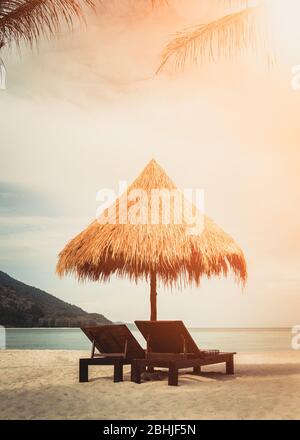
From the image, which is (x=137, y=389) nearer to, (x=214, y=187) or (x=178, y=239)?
(x=178, y=239)

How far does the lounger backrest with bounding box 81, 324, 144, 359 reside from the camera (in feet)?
18.3

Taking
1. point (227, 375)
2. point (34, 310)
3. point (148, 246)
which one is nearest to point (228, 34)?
point (148, 246)

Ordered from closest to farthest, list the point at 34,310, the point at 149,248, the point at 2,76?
1. the point at 149,248
2. the point at 2,76
3. the point at 34,310

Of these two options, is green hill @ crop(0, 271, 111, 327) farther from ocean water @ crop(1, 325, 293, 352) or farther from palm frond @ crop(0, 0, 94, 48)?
palm frond @ crop(0, 0, 94, 48)

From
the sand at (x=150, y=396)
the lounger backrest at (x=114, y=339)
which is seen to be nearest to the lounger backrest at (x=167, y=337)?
the lounger backrest at (x=114, y=339)

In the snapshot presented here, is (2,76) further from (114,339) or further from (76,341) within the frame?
(76,341)

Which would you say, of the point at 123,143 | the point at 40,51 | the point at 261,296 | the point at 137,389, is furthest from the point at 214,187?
the point at 137,389

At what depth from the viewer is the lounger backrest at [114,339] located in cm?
558

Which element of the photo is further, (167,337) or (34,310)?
(34,310)

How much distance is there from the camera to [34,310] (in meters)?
28.8

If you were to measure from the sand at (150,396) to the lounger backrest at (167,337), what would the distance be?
1.08 feet

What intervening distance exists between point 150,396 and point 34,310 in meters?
24.5

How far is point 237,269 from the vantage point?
697 cm

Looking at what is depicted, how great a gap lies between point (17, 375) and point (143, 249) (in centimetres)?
191
